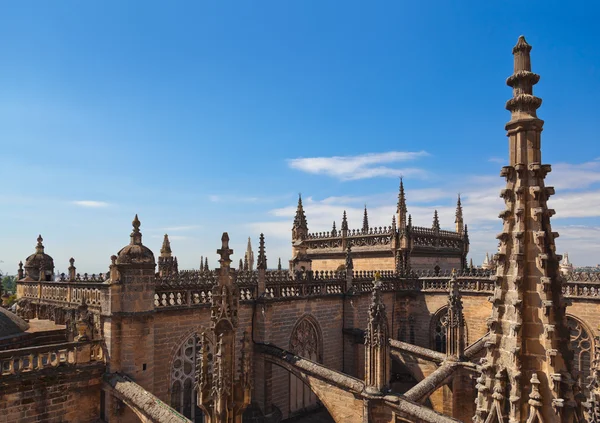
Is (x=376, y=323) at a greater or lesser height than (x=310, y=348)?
greater

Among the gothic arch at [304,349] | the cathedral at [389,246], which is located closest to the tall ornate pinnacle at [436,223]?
the cathedral at [389,246]

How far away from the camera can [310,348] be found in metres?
22.5

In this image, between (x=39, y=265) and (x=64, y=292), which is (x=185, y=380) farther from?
(x=39, y=265)

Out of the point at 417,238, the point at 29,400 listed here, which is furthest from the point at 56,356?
the point at 417,238

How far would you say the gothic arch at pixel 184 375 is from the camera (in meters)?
16.5

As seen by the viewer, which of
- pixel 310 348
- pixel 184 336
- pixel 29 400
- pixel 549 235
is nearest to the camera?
pixel 549 235

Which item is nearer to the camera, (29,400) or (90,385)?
(29,400)

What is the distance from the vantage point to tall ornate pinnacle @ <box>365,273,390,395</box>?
15.1 m

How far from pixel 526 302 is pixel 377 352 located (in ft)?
35.5

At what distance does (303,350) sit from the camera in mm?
21984

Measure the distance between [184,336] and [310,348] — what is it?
26.7 feet

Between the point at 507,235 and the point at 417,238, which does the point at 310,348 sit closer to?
the point at 417,238

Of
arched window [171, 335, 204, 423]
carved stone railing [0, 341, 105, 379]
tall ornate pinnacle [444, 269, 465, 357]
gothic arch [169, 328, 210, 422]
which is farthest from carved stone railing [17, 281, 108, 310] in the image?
tall ornate pinnacle [444, 269, 465, 357]

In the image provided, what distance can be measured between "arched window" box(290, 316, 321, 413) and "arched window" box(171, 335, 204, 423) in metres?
5.63
